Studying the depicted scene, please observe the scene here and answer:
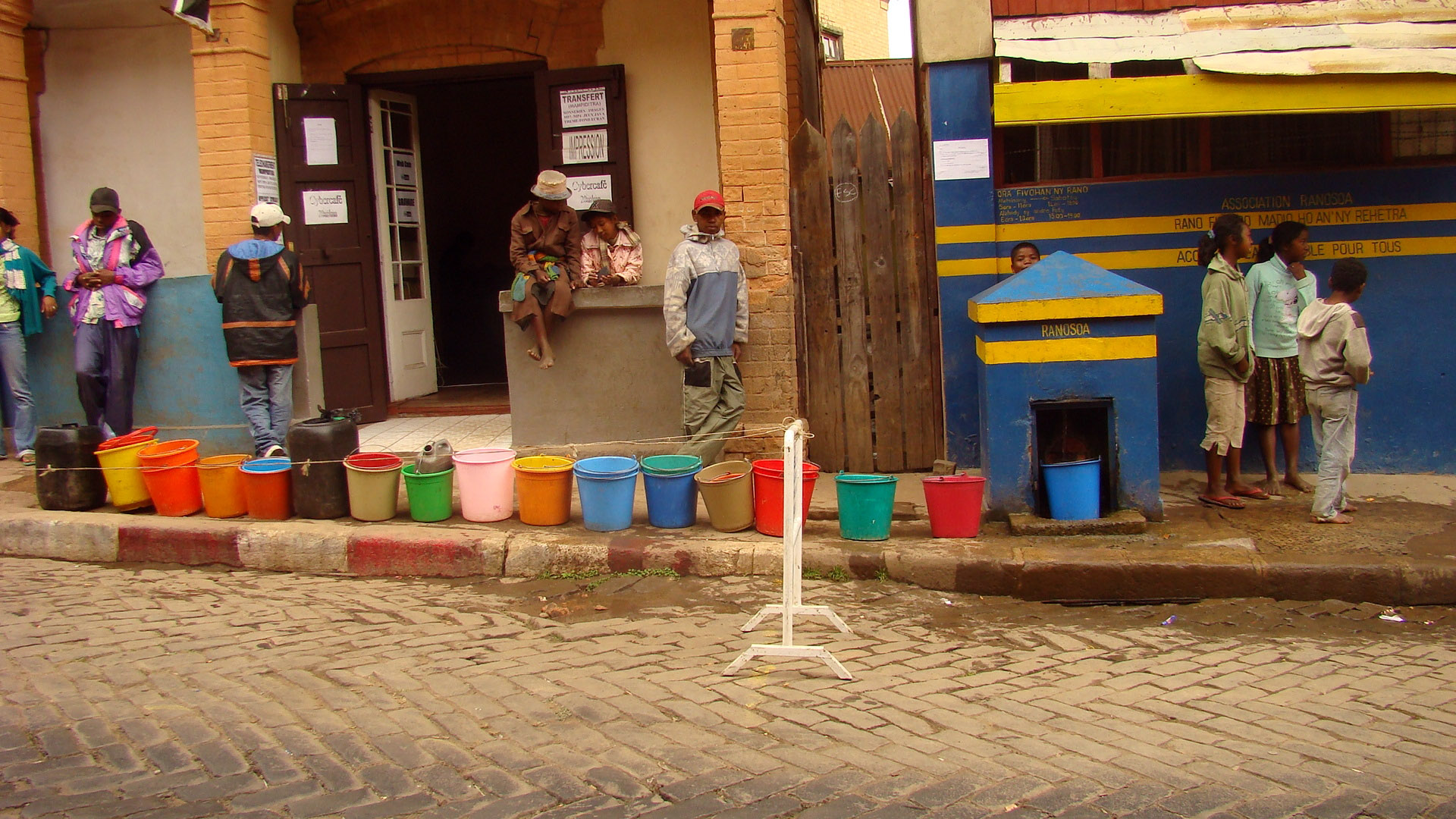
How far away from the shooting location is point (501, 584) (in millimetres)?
6191

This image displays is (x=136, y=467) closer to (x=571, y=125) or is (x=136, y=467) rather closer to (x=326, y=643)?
(x=326, y=643)

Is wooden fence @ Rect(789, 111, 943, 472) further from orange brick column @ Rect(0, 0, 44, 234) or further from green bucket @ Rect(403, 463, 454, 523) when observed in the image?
orange brick column @ Rect(0, 0, 44, 234)

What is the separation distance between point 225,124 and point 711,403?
179 inches

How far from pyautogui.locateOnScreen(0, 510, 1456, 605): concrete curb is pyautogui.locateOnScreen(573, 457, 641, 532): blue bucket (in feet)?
0.29

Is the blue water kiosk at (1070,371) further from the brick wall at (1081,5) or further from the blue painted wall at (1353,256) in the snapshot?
the brick wall at (1081,5)

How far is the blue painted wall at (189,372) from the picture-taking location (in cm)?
864

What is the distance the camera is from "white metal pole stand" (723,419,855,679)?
4.61 metres

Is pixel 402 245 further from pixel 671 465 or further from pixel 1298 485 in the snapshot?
pixel 1298 485

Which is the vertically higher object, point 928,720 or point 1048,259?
point 1048,259

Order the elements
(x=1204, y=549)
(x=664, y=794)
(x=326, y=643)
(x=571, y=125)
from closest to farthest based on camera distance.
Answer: (x=664, y=794), (x=326, y=643), (x=1204, y=549), (x=571, y=125)

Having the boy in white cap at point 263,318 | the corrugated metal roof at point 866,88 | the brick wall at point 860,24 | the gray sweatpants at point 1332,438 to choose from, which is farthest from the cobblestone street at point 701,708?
the brick wall at point 860,24

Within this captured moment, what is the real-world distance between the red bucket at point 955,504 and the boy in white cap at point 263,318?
14.8 feet

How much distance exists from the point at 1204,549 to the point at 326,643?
436 centimetres

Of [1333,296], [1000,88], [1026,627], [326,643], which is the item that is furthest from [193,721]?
[1333,296]
